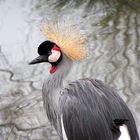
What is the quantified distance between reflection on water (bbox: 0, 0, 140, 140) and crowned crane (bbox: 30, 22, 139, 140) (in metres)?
0.53

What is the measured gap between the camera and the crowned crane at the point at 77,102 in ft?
5.93

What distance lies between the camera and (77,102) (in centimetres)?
187

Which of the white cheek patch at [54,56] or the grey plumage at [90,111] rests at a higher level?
the white cheek patch at [54,56]

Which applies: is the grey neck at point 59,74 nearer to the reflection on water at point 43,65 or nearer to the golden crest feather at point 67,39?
the golden crest feather at point 67,39

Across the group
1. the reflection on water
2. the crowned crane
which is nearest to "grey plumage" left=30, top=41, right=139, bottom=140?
the crowned crane

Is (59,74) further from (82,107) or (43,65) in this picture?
(43,65)

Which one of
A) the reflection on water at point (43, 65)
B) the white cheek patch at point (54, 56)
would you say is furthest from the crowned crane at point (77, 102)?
the reflection on water at point (43, 65)

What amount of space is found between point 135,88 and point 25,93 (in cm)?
74

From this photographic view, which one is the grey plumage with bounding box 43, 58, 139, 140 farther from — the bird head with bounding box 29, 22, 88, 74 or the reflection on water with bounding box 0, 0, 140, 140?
the reflection on water with bounding box 0, 0, 140, 140

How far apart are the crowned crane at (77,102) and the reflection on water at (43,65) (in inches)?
21.0

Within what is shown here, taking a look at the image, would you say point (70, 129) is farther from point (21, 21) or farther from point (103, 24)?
point (21, 21)

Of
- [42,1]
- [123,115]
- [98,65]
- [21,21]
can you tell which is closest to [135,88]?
[98,65]

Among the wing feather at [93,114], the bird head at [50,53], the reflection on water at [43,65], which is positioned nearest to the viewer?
the wing feather at [93,114]

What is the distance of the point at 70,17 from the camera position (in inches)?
158
